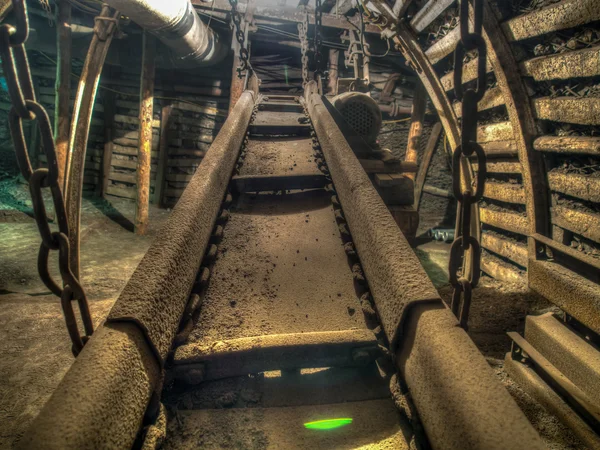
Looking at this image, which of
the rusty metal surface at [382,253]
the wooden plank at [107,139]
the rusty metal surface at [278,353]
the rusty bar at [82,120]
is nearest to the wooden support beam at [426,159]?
the rusty metal surface at [382,253]

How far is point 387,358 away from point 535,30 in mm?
3399

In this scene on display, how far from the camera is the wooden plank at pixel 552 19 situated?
8.60 feet

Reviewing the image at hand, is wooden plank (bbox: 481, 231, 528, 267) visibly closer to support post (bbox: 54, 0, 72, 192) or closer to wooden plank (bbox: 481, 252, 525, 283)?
wooden plank (bbox: 481, 252, 525, 283)

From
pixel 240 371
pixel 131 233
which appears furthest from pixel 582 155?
pixel 131 233

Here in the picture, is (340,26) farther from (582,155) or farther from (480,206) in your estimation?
(582,155)

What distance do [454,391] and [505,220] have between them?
423 cm

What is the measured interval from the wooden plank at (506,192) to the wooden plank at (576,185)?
0.65 metres

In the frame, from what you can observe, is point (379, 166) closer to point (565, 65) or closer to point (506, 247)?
point (565, 65)

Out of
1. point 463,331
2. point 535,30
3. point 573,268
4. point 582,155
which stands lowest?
point 573,268

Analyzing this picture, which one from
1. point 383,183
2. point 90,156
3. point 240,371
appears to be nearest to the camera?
point 240,371

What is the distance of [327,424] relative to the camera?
135cm

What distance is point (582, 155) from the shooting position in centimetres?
308

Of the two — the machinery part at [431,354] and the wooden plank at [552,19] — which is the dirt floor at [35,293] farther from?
the wooden plank at [552,19]

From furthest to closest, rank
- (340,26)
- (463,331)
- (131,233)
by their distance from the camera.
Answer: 1. (340,26)
2. (131,233)
3. (463,331)
